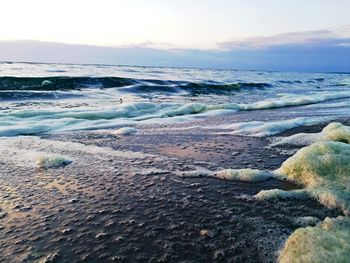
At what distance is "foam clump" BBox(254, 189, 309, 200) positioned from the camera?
12.7 feet

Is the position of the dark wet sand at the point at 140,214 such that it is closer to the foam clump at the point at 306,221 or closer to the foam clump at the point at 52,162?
the foam clump at the point at 306,221

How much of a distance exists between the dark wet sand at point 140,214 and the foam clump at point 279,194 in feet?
0.39

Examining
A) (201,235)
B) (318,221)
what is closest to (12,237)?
(201,235)

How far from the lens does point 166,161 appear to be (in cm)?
533

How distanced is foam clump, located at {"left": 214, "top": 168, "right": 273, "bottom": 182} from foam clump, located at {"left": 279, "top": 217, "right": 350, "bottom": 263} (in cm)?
140

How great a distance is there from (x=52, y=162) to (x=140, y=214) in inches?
85.5

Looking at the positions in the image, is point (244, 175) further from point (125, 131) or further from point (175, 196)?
point (125, 131)

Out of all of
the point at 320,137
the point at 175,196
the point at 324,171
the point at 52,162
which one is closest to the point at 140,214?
the point at 175,196

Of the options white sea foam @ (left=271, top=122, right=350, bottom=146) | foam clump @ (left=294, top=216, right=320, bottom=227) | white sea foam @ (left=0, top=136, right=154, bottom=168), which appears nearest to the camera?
foam clump @ (left=294, top=216, right=320, bottom=227)

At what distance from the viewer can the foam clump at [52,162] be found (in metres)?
5.04

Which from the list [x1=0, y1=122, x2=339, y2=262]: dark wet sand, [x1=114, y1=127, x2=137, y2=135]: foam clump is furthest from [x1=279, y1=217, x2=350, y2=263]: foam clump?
[x1=114, y1=127, x2=137, y2=135]: foam clump

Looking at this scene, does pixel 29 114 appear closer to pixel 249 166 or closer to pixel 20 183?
pixel 20 183

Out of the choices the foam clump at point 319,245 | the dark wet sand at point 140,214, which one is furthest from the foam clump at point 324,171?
the foam clump at point 319,245

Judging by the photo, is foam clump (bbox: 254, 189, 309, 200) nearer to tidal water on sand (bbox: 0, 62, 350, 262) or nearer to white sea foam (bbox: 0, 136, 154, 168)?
tidal water on sand (bbox: 0, 62, 350, 262)
